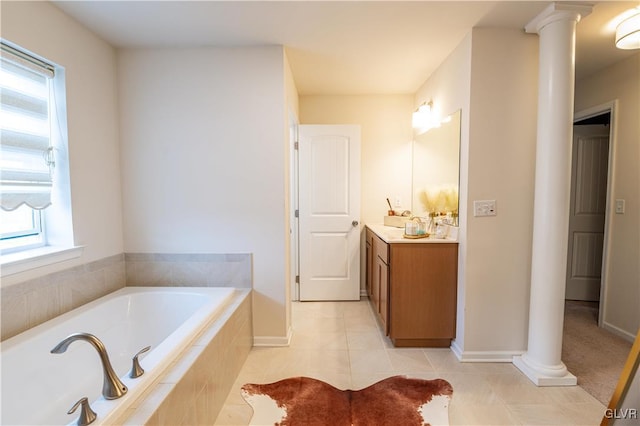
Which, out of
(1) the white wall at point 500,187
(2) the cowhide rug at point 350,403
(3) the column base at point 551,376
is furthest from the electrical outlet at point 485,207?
(2) the cowhide rug at point 350,403

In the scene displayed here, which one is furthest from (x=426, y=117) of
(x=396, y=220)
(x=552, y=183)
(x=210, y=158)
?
(x=210, y=158)

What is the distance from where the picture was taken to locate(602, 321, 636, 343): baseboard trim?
2.41 meters

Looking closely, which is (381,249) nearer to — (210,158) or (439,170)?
(439,170)

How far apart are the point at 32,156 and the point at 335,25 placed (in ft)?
6.43

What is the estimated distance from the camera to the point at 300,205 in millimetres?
3283

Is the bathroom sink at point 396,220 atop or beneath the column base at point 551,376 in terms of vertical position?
atop

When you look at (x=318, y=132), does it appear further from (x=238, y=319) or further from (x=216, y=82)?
(x=238, y=319)

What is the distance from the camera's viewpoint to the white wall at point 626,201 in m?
2.41

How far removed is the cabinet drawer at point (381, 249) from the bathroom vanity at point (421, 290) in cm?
2

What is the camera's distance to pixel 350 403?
172 centimetres

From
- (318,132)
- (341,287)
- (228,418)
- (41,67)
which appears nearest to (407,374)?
(228,418)

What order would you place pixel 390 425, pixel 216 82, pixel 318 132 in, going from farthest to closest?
pixel 318 132
pixel 216 82
pixel 390 425

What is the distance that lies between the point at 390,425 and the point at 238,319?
110 centimetres

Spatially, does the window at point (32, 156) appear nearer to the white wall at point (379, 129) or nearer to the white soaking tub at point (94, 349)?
the white soaking tub at point (94, 349)
